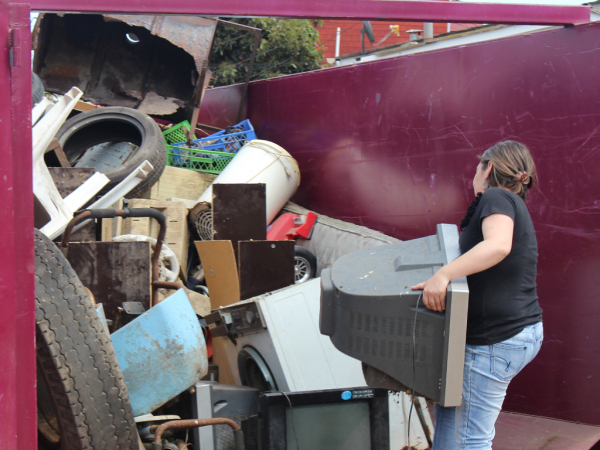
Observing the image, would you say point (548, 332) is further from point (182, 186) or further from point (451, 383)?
point (182, 186)

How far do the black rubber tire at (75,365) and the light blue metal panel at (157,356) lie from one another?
1.47ft

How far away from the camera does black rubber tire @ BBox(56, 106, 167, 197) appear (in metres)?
4.34

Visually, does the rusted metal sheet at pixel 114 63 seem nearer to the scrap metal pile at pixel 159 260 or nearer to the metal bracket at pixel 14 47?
the scrap metal pile at pixel 159 260

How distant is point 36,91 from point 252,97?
2358 millimetres

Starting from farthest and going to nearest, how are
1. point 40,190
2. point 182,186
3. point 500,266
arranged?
point 182,186 → point 40,190 → point 500,266

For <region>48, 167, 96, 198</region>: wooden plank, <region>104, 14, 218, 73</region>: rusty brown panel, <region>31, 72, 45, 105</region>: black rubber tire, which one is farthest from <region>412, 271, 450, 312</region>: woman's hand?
<region>104, 14, 218, 73</region>: rusty brown panel

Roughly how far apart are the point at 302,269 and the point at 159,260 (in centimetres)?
133

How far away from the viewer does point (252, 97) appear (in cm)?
615

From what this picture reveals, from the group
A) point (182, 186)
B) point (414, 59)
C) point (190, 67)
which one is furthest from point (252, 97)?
point (414, 59)

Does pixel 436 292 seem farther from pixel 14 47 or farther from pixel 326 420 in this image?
pixel 14 47

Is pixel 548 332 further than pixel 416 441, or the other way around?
pixel 548 332

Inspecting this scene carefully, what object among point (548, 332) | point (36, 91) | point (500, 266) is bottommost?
point (548, 332)

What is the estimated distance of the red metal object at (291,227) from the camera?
191 inches

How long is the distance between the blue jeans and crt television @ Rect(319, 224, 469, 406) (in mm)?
264
